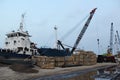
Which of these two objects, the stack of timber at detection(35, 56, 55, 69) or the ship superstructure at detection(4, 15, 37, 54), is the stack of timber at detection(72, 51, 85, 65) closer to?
the ship superstructure at detection(4, 15, 37, 54)

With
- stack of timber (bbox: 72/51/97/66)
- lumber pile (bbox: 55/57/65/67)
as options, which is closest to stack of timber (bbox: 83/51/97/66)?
stack of timber (bbox: 72/51/97/66)

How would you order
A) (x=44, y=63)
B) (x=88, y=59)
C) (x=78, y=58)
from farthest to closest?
(x=88, y=59) → (x=78, y=58) → (x=44, y=63)

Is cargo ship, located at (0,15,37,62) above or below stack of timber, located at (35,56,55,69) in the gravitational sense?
above

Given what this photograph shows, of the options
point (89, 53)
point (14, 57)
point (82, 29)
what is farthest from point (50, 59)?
point (82, 29)

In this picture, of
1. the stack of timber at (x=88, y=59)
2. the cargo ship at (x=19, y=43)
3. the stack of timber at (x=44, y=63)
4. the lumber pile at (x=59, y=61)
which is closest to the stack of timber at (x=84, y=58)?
the stack of timber at (x=88, y=59)

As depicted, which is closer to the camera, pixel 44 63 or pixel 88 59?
pixel 44 63

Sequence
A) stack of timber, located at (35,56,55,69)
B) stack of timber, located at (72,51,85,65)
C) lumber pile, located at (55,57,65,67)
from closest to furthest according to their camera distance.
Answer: stack of timber, located at (35,56,55,69) < lumber pile, located at (55,57,65,67) < stack of timber, located at (72,51,85,65)

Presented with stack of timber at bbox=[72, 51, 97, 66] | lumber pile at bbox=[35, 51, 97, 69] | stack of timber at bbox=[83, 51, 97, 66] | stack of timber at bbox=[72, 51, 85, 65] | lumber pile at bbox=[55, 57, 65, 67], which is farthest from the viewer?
stack of timber at bbox=[83, 51, 97, 66]

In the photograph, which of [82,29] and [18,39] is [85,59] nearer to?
[18,39]

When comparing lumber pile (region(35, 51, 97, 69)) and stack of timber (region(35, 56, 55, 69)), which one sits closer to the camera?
stack of timber (region(35, 56, 55, 69))

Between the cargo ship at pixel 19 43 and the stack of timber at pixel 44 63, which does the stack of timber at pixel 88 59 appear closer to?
the cargo ship at pixel 19 43

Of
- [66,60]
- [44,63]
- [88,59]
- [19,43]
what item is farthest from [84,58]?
[44,63]

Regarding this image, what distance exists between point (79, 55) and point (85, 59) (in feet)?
10.1

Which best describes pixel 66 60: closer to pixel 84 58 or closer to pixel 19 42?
pixel 84 58
